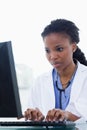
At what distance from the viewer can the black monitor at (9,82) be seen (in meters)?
0.86

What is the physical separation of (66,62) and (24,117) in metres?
0.43

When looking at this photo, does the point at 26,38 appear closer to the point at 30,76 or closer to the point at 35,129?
the point at 30,76

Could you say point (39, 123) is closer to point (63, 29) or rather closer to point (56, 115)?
point (56, 115)

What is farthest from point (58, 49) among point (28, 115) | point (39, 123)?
point (39, 123)

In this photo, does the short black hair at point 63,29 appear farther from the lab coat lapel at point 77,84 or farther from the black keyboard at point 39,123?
the black keyboard at point 39,123

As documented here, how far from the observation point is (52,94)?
4.18 ft

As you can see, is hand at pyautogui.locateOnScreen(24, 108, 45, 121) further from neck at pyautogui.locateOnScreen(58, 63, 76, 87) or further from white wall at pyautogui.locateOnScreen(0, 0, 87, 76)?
white wall at pyautogui.locateOnScreen(0, 0, 87, 76)

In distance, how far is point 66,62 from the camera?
4.23 feet

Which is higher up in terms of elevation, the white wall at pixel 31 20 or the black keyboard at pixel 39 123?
the white wall at pixel 31 20

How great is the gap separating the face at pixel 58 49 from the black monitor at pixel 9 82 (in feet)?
1.14

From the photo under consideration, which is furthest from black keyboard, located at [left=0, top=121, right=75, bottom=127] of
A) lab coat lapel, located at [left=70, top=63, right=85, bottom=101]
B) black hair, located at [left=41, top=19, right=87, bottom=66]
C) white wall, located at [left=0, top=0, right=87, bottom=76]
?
white wall, located at [left=0, top=0, right=87, bottom=76]

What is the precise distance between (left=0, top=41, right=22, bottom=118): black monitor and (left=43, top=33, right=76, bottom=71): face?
347 mm

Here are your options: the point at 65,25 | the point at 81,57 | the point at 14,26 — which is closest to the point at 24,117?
the point at 65,25

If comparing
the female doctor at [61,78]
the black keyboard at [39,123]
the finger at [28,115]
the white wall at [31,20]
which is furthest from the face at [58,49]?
the white wall at [31,20]
